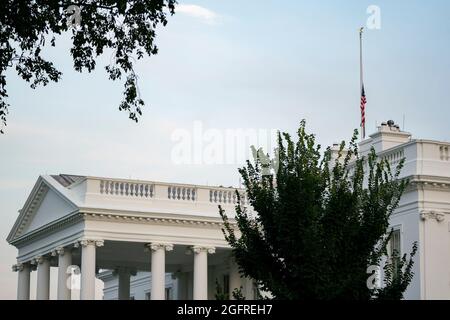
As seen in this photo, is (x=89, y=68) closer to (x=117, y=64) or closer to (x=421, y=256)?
(x=117, y=64)

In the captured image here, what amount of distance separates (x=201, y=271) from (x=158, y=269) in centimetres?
199

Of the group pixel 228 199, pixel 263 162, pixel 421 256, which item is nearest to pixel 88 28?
pixel 263 162

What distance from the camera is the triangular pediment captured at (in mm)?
45719

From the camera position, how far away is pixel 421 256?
37.8 m

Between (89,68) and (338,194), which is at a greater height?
(89,68)

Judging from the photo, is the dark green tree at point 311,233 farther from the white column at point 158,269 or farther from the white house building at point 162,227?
the white column at point 158,269

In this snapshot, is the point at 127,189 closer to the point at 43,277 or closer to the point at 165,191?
the point at 165,191

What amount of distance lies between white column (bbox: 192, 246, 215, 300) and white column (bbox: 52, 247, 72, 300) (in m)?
4.81

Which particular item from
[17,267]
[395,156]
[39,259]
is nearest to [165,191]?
[39,259]

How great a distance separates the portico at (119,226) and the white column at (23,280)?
70cm

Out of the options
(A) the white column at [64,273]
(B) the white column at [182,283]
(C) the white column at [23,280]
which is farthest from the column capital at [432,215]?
(C) the white column at [23,280]

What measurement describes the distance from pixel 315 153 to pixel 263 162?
4.36 feet

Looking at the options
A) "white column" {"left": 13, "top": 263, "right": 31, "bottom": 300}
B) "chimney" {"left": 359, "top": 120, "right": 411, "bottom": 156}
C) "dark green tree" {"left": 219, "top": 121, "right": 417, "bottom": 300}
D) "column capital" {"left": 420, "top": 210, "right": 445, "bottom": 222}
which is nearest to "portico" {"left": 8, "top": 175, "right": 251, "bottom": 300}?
"white column" {"left": 13, "top": 263, "right": 31, "bottom": 300}

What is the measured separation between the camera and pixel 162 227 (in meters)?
45.1
